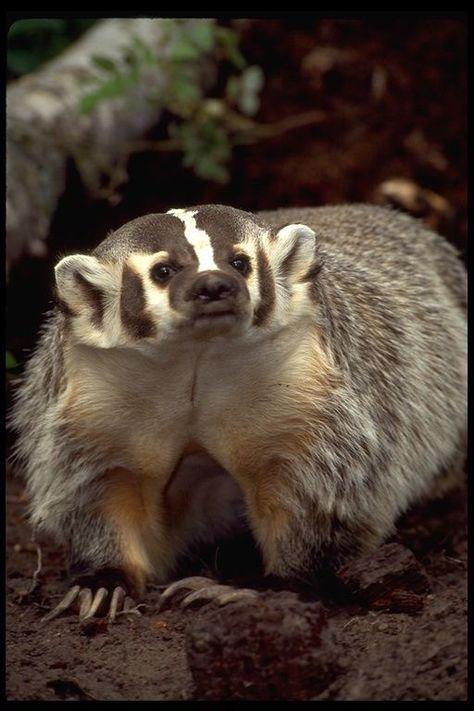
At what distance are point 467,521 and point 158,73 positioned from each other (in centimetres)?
264

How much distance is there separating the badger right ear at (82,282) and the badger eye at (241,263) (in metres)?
0.34

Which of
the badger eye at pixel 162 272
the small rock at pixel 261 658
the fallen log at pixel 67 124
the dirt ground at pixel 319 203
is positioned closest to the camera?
the small rock at pixel 261 658

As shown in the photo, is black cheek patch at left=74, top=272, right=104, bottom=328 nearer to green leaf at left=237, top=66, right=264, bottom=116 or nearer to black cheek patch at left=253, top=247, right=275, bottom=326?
black cheek patch at left=253, top=247, right=275, bottom=326

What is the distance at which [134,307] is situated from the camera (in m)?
2.73

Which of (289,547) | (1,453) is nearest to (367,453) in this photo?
(289,547)

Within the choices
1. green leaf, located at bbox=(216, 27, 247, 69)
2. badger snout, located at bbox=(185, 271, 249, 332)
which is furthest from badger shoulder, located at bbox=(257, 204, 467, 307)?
green leaf, located at bbox=(216, 27, 247, 69)

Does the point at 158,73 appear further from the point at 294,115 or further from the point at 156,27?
the point at 294,115

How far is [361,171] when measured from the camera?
5.55 m

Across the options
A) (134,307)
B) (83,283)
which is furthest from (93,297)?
(134,307)

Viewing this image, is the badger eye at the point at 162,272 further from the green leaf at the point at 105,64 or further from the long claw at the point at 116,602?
the green leaf at the point at 105,64

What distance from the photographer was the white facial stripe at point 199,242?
8.55ft

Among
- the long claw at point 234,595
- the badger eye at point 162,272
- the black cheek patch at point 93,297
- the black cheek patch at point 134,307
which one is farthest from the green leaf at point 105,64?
the long claw at point 234,595

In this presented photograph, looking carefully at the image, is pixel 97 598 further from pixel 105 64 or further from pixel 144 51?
pixel 144 51

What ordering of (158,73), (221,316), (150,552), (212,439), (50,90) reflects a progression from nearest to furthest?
(221,316) < (212,439) < (150,552) < (50,90) < (158,73)
